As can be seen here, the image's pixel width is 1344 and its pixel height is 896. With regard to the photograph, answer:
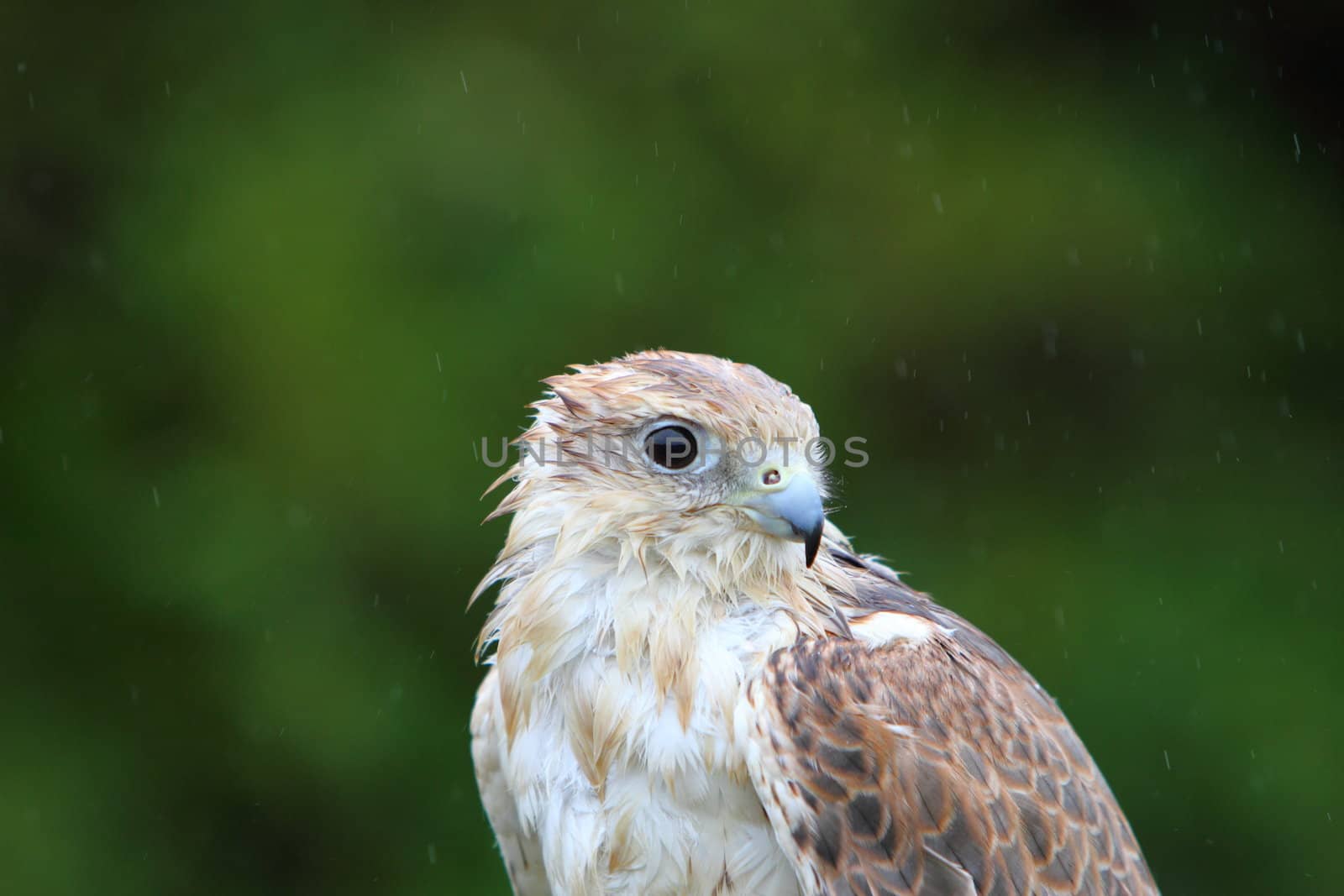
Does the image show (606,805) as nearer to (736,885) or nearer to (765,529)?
(736,885)

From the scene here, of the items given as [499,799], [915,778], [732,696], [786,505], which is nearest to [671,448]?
[786,505]

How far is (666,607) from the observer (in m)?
→ 2.49

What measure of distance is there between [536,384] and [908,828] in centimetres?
260

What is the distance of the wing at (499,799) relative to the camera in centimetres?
280

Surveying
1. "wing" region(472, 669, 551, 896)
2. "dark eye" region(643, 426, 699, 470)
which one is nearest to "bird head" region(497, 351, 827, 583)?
"dark eye" region(643, 426, 699, 470)

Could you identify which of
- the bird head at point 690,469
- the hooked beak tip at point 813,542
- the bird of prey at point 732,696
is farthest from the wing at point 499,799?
the hooked beak tip at point 813,542

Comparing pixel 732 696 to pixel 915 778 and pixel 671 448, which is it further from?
pixel 671 448

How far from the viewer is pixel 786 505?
246cm

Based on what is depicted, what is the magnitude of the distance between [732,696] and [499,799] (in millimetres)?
720

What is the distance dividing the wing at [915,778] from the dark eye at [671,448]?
15.9 inches

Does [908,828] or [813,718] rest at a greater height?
[813,718]

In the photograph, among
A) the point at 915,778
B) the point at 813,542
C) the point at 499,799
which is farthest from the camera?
the point at 499,799

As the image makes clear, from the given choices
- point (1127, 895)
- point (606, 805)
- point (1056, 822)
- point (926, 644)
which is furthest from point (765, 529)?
point (1127, 895)

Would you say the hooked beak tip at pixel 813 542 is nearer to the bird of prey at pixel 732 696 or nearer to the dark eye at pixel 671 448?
the bird of prey at pixel 732 696
